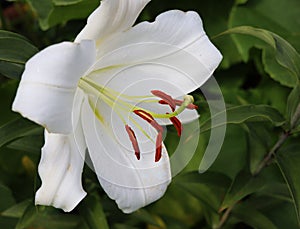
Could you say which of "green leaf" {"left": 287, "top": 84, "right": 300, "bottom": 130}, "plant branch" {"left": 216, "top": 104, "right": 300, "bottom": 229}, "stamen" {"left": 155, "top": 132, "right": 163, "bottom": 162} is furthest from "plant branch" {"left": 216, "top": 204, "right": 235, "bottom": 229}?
"stamen" {"left": 155, "top": 132, "right": 163, "bottom": 162}

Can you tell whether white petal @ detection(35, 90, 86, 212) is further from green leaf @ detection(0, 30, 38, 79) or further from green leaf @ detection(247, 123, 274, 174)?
green leaf @ detection(247, 123, 274, 174)

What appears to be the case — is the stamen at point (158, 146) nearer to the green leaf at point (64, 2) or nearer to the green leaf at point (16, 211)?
the green leaf at point (16, 211)

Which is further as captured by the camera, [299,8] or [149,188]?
[299,8]

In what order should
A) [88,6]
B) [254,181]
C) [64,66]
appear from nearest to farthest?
[64,66], [254,181], [88,6]

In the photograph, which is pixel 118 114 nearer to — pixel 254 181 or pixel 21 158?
pixel 254 181

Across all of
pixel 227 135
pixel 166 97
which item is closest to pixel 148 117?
pixel 166 97

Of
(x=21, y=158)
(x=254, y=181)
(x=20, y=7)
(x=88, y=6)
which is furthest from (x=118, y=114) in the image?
(x=20, y=7)

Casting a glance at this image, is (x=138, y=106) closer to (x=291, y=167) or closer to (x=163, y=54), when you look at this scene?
(x=163, y=54)
